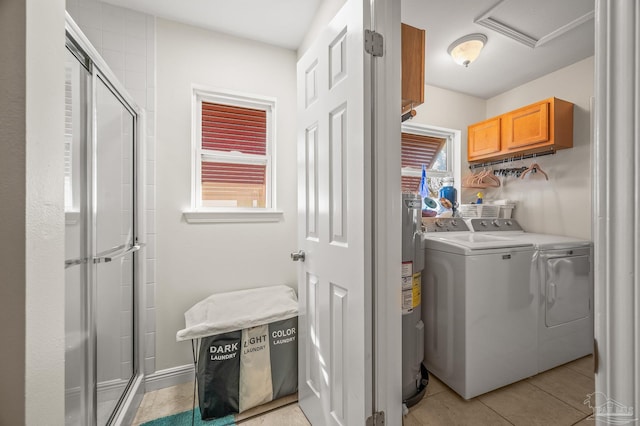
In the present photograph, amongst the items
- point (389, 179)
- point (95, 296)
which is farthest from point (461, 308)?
point (95, 296)

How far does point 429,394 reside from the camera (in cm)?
172

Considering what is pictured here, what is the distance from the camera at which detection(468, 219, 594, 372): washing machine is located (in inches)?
70.5

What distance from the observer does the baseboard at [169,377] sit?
1.83 metres

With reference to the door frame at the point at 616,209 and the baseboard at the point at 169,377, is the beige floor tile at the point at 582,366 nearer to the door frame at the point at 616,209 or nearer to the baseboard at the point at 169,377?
the door frame at the point at 616,209

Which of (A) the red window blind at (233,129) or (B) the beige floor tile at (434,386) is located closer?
(B) the beige floor tile at (434,386)

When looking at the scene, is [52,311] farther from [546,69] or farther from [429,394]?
[546,69]

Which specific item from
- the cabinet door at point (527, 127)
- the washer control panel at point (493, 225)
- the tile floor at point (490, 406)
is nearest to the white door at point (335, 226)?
the tile floor at point (490, 406)

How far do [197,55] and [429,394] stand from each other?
119 inches

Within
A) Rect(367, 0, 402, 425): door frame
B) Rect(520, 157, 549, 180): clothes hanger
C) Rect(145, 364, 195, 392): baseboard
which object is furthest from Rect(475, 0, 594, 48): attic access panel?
Rect(145, 364, 195, 392): baseboard

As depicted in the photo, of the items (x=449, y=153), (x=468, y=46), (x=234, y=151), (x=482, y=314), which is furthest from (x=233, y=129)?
(x=449, y=153)

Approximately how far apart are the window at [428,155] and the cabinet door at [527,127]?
53 centimetres

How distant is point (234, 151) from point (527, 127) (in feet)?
8.95

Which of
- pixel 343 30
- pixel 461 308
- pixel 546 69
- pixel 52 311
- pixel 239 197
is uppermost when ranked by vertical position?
pixel 546 69

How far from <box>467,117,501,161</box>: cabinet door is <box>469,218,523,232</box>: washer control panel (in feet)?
2.42
